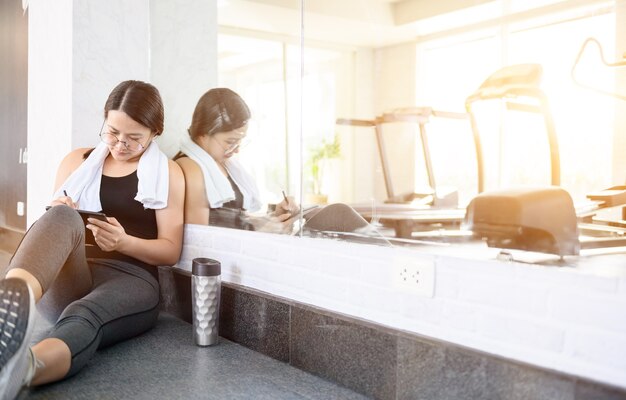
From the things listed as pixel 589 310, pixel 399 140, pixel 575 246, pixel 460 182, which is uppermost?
pixel 399 140

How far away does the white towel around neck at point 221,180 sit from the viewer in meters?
2.06

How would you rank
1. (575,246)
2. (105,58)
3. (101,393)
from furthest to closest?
(105,58) → (101,393) → (575,246)

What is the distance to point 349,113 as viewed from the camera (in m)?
1.67

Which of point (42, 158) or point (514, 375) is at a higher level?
point (42, 158)

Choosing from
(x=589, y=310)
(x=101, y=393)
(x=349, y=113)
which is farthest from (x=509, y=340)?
(x=101, y=393)

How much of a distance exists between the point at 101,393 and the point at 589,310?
121 cm

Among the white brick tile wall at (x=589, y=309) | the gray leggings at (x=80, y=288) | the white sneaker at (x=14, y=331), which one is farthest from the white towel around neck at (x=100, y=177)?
the white brick tile wall at (x=589, y=309)

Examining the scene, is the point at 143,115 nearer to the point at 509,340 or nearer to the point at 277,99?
the point at 277,99

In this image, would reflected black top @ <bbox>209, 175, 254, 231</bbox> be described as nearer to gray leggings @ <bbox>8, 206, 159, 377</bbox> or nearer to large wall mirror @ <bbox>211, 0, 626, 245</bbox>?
large wall mirror @ <bbox>211, 0, 626, 245</bbox>

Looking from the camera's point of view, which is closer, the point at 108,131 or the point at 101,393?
the point at 101,393

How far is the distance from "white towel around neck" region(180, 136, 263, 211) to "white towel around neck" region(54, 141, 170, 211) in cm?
13

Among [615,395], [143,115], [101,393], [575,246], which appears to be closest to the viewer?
[615,395]

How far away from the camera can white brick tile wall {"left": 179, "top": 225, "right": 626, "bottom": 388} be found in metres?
1.14

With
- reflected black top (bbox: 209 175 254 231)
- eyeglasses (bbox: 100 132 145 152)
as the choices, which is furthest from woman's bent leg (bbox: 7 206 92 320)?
reflected black top (bbox: 209 175 254 231)
